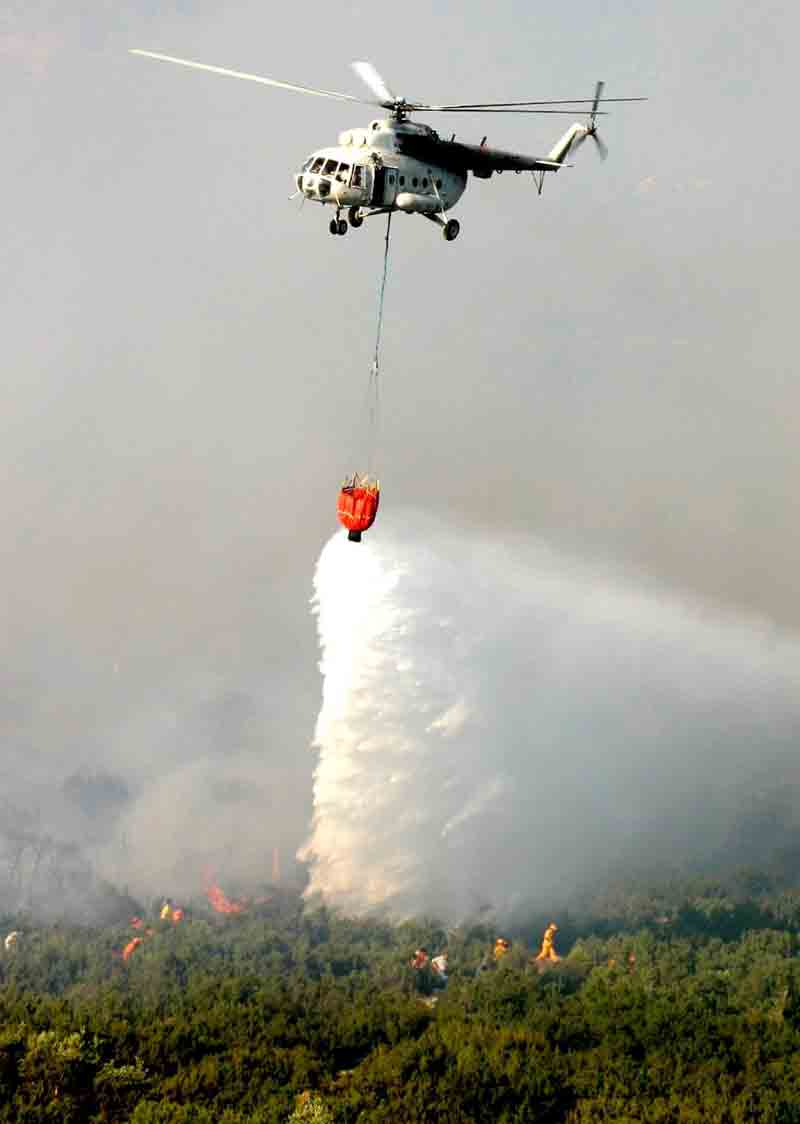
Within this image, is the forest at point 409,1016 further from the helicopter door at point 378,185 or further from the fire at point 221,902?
the helicopter door at point 378,185

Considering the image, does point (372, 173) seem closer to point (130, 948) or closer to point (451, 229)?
point (451, 229)

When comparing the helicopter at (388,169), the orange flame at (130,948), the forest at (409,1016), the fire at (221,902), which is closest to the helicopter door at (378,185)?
the helicopter at (388,169)

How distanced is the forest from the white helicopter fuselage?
3954 centimetres

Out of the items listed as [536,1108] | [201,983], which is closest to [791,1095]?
[536,1108]

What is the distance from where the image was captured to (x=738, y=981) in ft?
350

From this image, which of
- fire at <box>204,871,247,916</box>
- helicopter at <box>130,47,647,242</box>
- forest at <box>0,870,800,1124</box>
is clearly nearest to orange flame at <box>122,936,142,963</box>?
forest at <box>0,870,800,1124</box>

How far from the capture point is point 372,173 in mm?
68312

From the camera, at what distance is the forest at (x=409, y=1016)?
7881 cm

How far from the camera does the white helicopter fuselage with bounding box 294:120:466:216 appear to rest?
68375mm

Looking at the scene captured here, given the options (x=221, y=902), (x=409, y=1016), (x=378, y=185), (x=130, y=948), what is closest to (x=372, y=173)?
(x=378, y=185)

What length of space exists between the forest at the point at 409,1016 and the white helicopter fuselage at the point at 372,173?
39.5 m

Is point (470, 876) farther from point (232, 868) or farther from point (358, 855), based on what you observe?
point (232, 868)

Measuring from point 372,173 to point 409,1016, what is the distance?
49.3 m

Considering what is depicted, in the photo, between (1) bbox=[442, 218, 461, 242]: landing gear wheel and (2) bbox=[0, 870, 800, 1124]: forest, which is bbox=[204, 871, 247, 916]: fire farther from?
(1) bbox=[442, 218, 461, 242]: landing gear wheel
